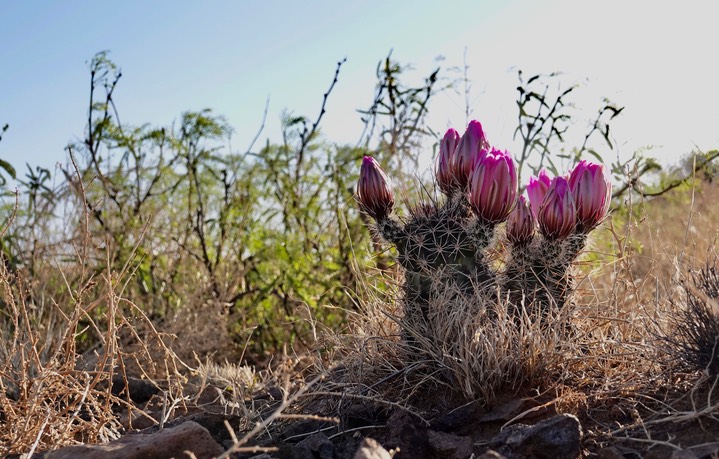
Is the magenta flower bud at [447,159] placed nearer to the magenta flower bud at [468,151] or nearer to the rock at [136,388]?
the magenta flower bud at [468,151]

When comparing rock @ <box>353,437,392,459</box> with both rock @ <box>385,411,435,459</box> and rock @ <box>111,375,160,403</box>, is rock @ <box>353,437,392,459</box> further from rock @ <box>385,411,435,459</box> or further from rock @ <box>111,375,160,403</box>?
rock @ <box>111,375,160,403</box>

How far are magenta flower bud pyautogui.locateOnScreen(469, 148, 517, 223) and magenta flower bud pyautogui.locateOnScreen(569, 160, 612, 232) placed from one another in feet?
0.85

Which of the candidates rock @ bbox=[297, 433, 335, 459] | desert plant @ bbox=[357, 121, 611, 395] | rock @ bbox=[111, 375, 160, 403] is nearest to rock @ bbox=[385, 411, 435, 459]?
rock @ bbox=[297, 433, 335, 459]

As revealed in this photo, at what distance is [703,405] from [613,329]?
633mm

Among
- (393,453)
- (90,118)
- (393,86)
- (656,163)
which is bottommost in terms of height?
(393,453)

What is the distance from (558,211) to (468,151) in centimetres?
43

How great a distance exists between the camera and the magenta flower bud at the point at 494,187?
2957 millimetres

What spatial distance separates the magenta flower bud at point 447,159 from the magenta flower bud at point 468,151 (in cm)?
3

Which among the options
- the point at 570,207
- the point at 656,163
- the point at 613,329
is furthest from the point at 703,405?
Answer: the point at 656,163

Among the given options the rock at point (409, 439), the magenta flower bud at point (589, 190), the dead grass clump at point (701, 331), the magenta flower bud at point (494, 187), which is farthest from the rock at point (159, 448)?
the magenta flower bud at point (589, 190)

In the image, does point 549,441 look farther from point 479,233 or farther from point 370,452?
point 479,233

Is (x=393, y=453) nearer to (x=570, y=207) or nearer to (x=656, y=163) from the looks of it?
(x=570, y=207)

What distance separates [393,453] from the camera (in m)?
2.26

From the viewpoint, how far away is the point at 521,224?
10.4ft
